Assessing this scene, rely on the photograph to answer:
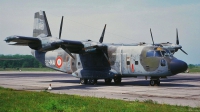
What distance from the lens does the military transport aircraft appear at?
23.7m

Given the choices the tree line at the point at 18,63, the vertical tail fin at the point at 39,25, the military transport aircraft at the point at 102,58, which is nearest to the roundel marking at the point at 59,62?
the military transport aircraft at the point at 102,58

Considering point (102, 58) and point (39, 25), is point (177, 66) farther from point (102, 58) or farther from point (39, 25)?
point (39, 25)

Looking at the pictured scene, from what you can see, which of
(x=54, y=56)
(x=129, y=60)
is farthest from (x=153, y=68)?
(x=54, y=56)

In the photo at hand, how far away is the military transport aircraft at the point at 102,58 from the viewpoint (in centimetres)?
2369

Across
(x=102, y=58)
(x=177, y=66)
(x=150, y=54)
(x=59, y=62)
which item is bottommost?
(x=177, y=66)

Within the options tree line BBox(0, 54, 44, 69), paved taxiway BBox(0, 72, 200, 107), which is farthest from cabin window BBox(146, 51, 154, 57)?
tree line BBox(0, 54, 44, 69)

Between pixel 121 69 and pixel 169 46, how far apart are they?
814 cm

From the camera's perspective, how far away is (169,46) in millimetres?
A: 31484

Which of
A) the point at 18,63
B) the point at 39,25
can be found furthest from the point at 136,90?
the point at 18,63

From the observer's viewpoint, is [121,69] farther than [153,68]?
Yes

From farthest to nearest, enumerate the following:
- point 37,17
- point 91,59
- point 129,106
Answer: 1. point 37,17
2. point 91,59
3. point 129,106

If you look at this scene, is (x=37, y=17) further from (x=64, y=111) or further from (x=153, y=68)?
(x=64, y=111)

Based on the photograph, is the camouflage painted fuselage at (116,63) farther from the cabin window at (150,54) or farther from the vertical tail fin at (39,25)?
the vertical tail fin at (39,25)

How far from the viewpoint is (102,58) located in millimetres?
27484
